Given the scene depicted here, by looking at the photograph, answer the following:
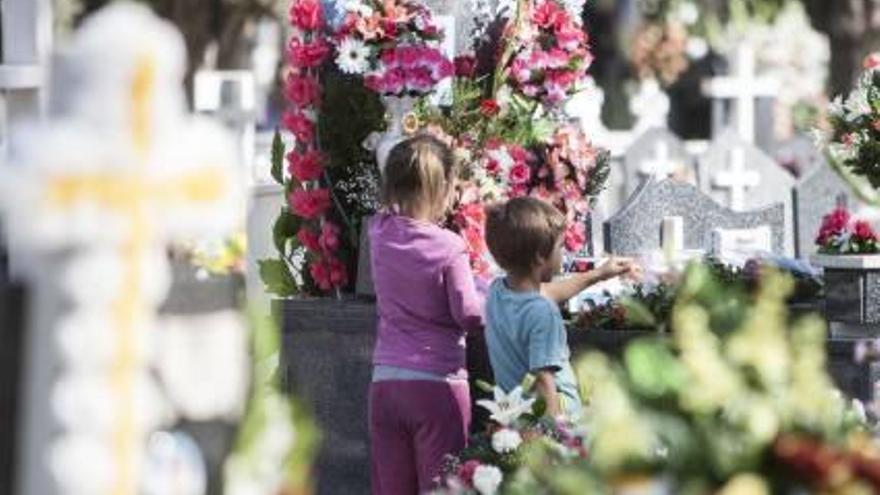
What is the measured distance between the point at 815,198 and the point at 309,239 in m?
5.54

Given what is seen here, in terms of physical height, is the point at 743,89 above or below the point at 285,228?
above

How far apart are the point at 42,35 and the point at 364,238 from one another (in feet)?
4.24

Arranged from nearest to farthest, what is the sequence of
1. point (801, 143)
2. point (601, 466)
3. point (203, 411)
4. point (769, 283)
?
point (203, 411) → point (601, 466) → point (769, 283) → point (801, 143)

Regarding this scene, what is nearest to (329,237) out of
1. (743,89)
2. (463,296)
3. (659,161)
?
(463,296)

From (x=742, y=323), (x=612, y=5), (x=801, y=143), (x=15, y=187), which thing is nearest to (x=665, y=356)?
(x=742, y=323)

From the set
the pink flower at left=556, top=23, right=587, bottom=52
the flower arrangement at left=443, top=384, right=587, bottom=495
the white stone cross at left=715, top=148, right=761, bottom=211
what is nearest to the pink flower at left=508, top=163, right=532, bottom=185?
the pink flower at left=556, top=23, right=587, bottom=52

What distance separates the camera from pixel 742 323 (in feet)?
13.1

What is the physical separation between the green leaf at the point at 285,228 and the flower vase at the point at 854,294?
1973 millimetres

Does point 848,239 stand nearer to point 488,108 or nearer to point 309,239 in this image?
point 488,108

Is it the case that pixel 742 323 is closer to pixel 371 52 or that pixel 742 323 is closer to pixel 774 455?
pixel 774 455

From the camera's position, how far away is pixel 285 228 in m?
9.02

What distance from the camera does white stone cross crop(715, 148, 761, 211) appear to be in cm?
1530

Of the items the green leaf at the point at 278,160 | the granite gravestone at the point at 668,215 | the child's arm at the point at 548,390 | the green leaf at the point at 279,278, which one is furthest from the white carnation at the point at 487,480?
the granite gravestone at the point at 668,215

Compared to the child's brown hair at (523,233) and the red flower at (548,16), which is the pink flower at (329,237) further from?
the child's brown hair at (523,233)
